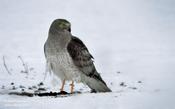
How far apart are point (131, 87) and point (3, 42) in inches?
261

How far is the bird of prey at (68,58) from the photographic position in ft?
30.7

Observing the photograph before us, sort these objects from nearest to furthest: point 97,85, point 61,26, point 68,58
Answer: point 68,58
point 61,26
point 97,85

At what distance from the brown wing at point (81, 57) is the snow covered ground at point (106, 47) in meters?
0.29

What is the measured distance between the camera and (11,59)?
531 inches

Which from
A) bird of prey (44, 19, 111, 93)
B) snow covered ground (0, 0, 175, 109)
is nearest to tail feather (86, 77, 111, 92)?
bird of prey (44, 19, 111, 93)

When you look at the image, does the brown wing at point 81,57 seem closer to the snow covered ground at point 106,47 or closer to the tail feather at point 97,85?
the tail feather at point 97,85

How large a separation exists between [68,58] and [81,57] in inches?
10.5

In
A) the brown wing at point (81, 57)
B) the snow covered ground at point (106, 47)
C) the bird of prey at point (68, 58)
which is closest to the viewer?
the snow covered ground at point (106, 47)

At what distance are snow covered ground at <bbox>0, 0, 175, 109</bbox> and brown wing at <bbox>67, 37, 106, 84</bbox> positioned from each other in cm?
29

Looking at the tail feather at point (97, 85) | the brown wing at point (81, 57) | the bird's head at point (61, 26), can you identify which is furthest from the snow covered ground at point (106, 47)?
the bird's head at point (61, 26)

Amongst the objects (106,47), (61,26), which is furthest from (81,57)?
(106,47)

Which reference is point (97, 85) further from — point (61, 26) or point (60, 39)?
point (61, 26)

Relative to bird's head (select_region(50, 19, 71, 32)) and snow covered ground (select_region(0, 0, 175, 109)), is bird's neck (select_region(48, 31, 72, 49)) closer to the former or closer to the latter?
bird's head (select_region(50, 19, 71, 32))

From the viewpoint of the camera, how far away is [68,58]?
9.41 metres
